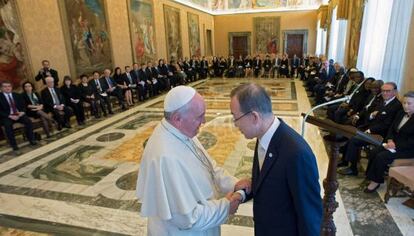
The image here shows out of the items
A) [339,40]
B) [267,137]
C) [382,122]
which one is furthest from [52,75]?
[339,40]

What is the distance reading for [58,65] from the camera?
8461mm

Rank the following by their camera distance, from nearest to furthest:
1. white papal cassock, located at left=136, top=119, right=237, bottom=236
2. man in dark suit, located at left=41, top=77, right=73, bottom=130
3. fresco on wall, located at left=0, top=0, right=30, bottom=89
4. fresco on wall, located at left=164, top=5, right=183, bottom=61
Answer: white papal cassock, located at left=136, top=119, right=237, bottom=236, fresco on wall, located at left=0, top=0, right=30, bottom=89, man in dark suit, located at left=41, top=77, right=73, bottom=130, fresco on wall, located at left=164, top=5, right=183, bottom=61

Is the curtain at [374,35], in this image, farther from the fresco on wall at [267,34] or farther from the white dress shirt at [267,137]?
the fresco on wall at [267,34]

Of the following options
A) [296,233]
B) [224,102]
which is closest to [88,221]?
[296,233]

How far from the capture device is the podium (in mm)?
1394

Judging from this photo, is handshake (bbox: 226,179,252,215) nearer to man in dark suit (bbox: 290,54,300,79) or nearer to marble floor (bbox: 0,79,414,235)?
marble floor (bbox: 0,79,414,235)

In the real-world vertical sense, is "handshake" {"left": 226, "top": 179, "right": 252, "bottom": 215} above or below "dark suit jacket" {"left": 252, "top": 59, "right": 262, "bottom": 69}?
above

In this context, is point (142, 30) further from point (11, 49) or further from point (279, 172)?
point (279, 172)

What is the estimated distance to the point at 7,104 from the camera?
20.2 feet

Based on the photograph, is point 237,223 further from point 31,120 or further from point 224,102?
point 224,102

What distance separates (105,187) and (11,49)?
5.28 meters

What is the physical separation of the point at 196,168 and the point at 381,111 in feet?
12.7

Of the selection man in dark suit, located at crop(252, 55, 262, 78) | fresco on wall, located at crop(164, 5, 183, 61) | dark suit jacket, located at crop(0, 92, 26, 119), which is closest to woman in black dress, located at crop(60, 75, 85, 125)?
dark suit jacket, located at crop(0, 92, 26, 119)

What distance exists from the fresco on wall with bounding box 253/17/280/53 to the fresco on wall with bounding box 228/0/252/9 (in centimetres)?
130
